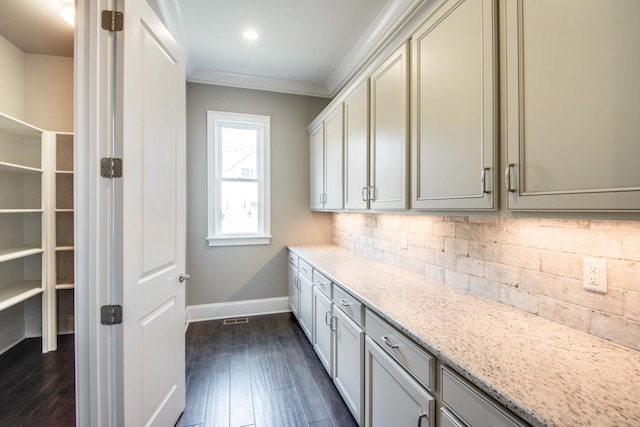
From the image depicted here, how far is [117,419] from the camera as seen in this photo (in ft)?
4.21

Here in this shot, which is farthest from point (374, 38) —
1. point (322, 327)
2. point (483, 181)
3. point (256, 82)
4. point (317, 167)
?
point (322, 327)

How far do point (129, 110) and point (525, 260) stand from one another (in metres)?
1.94

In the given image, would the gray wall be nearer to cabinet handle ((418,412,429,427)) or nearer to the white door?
the white door

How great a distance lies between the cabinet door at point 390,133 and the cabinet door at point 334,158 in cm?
62

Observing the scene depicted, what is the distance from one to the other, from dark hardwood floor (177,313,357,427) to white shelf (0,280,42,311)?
4.60 ft

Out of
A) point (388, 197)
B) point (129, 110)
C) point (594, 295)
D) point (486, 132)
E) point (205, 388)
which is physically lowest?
point (205, 388)

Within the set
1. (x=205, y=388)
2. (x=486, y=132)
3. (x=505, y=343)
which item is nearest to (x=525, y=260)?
(x=505, y=343)

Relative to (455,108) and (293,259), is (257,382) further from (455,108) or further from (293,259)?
(455,108)

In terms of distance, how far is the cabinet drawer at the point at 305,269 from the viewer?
2650 millimetres

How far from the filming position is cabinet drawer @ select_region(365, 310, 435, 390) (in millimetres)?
1043

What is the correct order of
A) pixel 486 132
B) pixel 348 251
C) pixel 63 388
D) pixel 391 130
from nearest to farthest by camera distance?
pixel 486 132
pixel 391 130
pixel 63 388
pixel 348 251

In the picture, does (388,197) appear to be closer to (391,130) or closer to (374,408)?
(391,130)

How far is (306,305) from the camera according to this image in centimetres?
281

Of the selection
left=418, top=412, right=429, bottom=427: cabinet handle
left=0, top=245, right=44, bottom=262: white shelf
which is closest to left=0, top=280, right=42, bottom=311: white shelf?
left=0, top=245, right=44, bottom=262: white shelf
